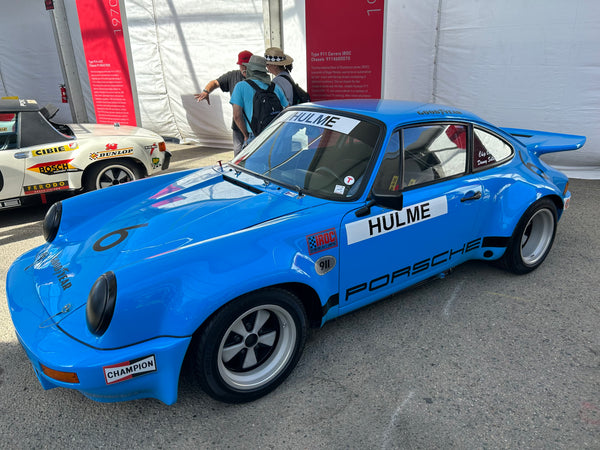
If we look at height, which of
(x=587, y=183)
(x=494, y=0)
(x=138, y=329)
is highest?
(x=494, y=0)

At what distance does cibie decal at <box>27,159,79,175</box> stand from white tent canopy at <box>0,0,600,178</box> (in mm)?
3656

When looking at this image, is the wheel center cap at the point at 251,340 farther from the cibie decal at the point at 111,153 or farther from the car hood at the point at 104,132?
the car hood at the point at 104,132

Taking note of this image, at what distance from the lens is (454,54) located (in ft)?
20.9

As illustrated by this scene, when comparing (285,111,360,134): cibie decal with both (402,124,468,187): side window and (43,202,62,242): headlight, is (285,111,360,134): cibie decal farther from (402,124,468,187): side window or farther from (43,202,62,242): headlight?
(43,202,62,242): headlight

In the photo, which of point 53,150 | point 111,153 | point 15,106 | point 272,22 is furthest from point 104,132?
point 272,22

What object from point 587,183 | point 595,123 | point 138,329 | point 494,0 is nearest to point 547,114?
point 595,123

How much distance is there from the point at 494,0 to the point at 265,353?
19.4ft

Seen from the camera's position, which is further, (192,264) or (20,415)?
(20,415)

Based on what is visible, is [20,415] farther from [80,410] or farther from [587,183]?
[587,183]

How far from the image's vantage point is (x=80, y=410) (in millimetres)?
2232

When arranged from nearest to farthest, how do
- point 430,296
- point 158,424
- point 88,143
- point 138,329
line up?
point 138,329 → point 158,424 → point 430,296 → point 88,143

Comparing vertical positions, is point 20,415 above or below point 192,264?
below

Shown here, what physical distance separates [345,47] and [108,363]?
5.36 meters

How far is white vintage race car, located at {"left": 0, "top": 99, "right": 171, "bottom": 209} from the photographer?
4582 millimetres
